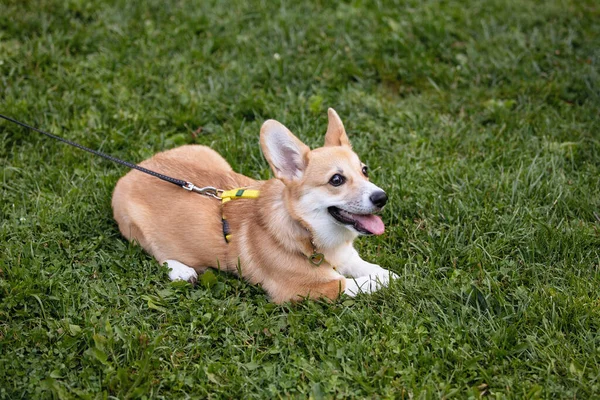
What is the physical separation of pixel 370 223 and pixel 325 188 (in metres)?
0.34

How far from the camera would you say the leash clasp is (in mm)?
4215

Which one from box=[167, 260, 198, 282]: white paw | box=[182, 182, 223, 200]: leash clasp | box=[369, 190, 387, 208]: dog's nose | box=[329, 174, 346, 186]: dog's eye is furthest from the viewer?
box=[182, 182, 223, 200]: leash clasp

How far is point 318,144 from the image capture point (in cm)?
530

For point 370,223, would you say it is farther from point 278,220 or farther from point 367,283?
point 278,220

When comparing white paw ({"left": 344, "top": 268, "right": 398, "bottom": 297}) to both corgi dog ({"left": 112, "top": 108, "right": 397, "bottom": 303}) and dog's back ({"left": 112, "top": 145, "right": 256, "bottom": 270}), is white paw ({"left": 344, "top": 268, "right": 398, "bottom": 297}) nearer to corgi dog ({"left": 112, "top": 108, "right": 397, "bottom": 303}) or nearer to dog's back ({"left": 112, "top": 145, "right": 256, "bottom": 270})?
corgi dog ({"left": 112, "top": 108, "right": 397, "bottom": 303})

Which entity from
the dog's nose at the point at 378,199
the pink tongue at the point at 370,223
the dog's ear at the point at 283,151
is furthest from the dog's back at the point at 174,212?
the dog's nose at the point at 378,199

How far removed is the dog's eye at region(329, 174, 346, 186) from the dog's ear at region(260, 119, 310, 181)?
0.22 m

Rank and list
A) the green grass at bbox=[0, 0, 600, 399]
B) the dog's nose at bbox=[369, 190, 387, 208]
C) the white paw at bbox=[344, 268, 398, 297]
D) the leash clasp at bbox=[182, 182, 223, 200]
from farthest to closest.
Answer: the leash clasp at bbox=[182, 182, 223, 200]
the white paw at bbox=[344, 268, 398, 297]
the dog's nose at bbox=[369, 190, 387, 208]
the green grass at bbox=[0, 0, 600, 399]

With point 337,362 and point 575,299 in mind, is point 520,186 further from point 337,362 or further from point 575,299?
point 337,362

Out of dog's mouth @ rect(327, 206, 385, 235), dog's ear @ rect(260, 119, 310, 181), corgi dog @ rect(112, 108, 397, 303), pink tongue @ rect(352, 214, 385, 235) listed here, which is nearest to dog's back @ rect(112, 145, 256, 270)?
corgi dog @ rect(112, 108, 397, 303)

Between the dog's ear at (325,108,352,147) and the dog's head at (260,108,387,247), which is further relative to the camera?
the dog's ear at (325,108,352,147)

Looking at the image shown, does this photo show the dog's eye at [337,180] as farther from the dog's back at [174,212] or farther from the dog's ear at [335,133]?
the dog's back at [174,212]

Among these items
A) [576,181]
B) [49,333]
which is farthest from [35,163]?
[576,181]

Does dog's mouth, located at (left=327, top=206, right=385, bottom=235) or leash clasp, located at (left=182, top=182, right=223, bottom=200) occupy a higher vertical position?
dog's mouth, located at (left=327, top=206, right=385, bottom=235)
